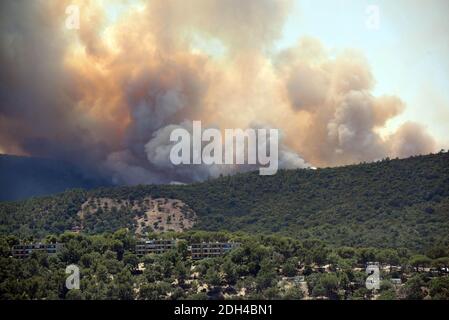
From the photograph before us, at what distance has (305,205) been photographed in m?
120

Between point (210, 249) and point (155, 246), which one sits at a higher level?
point (155, 246)

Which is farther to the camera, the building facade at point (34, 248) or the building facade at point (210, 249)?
the building facade at point (210, 249)

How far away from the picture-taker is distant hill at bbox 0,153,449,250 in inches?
4210

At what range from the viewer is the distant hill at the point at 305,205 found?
106938mm

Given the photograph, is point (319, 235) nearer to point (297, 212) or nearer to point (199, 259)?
point (297, 212)

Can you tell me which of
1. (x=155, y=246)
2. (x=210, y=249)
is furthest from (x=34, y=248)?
(x=210, y=249)

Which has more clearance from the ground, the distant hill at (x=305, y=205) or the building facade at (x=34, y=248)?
the distant hill at (x=305, y=205)

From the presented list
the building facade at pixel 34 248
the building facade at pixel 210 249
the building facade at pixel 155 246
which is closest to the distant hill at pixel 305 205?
the building facade at pixel 210 249

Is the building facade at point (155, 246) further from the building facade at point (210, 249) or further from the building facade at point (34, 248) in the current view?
the building facade at point (34, 248)

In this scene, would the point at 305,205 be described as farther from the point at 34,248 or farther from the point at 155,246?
the point at 34,248

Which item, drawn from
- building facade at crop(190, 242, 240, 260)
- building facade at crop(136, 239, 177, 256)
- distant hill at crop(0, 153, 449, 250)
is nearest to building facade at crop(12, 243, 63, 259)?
building facade at crop(136, 239, 177, 256)
